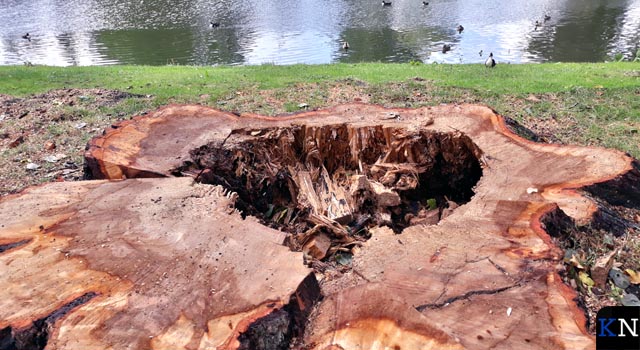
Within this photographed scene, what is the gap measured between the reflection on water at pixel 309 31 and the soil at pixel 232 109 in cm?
666

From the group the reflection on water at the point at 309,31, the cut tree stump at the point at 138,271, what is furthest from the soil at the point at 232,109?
the reflection on water at the point at 309,31

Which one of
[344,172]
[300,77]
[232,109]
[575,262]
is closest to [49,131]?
[232,109]

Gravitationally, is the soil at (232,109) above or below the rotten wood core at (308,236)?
below

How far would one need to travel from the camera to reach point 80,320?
7.36 feet

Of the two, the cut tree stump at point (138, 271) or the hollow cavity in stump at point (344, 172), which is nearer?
the cut tree stump at point (138, 271)

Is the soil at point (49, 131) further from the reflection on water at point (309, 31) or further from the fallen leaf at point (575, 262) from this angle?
the reflection on water at point (309, 31)

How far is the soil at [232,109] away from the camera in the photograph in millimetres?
2945

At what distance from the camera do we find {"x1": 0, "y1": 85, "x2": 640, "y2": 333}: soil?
9.66ft

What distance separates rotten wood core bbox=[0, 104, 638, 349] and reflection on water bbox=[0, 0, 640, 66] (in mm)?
10909

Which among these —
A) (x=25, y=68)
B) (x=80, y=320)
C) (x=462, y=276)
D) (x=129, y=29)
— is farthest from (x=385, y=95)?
(x=129, y=29)

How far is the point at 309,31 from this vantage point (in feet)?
63.2

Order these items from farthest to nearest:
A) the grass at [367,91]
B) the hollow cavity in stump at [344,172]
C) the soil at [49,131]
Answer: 1. the grass at [367,91]
2. the soil at [49,131]
3. the hollow cavity in stump at [344,172]

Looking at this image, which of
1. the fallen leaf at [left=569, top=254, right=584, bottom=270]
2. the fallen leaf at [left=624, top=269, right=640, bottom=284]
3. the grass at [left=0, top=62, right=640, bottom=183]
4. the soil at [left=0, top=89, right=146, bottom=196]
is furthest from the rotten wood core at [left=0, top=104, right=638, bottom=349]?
the grass at [left=0, top=62, right=640, bottom=183]

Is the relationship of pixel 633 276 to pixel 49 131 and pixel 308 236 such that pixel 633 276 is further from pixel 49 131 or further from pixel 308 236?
pixel 49 131
